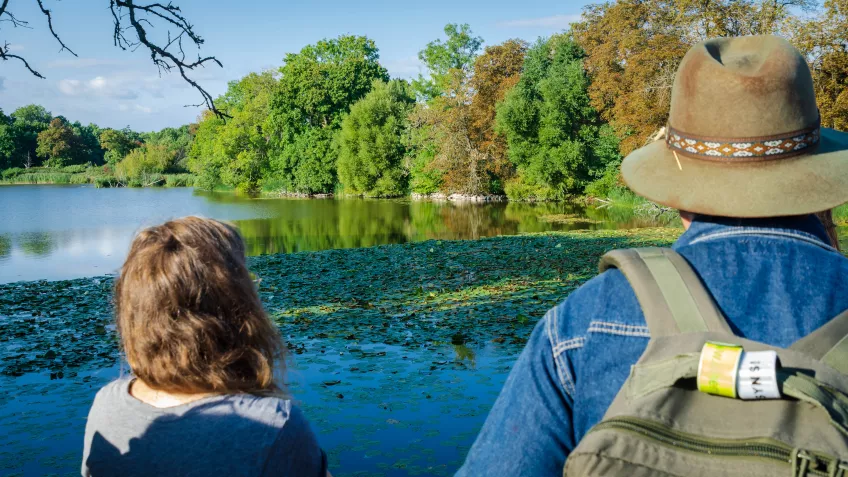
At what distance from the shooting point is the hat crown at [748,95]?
105cm

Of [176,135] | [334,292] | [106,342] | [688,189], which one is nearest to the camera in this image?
[688,189]

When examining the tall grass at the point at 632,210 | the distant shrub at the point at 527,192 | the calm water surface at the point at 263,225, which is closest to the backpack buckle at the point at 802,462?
the calm water surface at the point at 263,225

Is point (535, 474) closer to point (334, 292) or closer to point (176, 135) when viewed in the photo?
point (334, 292)

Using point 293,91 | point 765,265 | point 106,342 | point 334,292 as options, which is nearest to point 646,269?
point 765,265

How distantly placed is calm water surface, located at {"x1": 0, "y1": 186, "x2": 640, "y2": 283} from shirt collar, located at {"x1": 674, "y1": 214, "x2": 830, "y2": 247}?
35.5ft

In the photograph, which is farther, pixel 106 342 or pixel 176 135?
pixel 176 135

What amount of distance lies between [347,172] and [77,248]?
82.8 ft

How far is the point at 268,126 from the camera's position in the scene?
50688 mm

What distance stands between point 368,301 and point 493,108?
90.9 ft

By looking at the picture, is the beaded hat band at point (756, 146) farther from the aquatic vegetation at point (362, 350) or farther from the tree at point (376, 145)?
the tree at point (376, 145)

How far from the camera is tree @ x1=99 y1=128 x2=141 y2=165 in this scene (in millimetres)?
75838

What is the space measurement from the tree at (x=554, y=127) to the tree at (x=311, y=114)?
16.2 m

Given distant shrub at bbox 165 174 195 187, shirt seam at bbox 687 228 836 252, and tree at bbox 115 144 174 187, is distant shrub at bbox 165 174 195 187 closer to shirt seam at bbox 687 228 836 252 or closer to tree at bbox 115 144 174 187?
tree at bbox 115 144 174 187

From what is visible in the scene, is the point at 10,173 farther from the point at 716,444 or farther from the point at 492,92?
the point at 716,444
